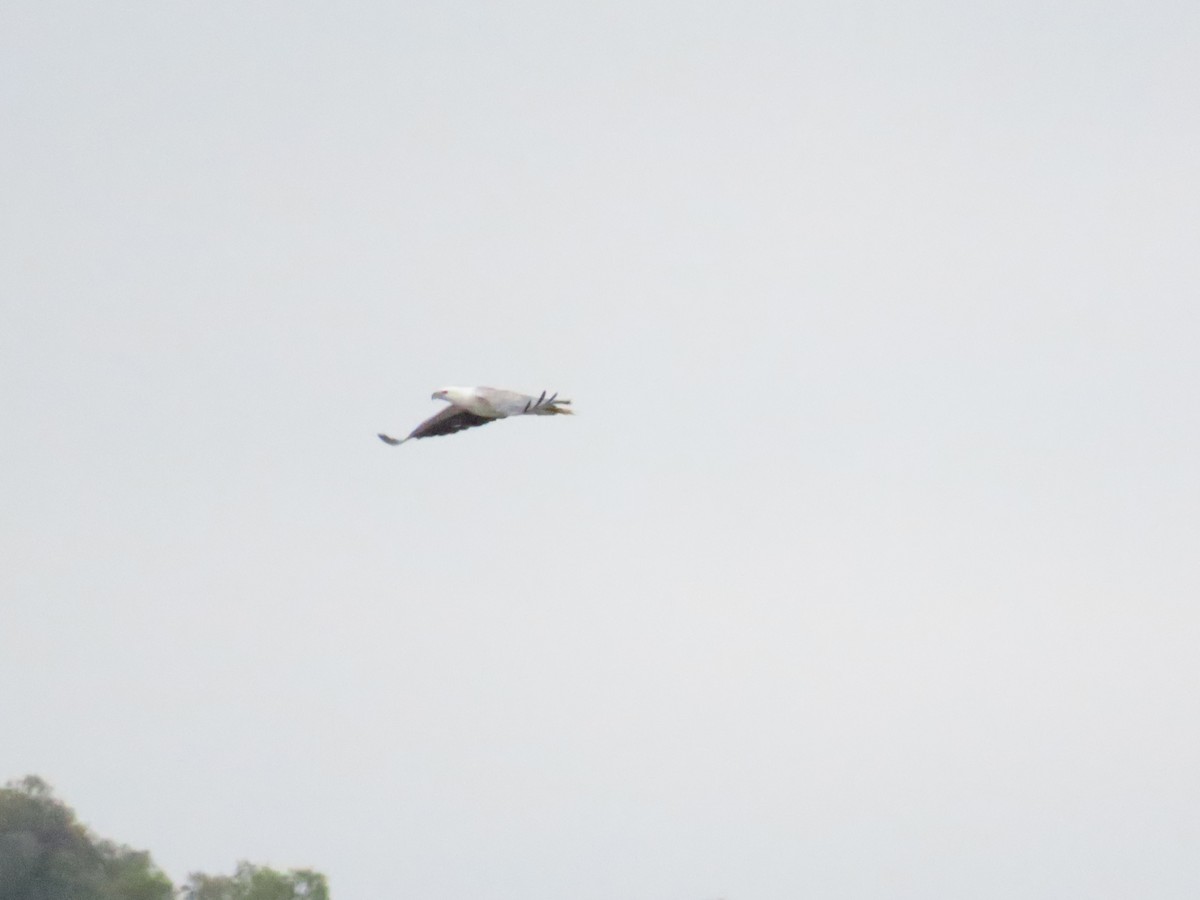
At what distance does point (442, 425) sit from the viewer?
57062mm

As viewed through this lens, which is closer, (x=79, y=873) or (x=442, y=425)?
(x=442, y=425)

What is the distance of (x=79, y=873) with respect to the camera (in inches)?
4958

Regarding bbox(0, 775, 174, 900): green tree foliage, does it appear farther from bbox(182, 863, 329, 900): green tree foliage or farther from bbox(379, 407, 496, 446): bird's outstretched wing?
bbox(379, 407, 496, 446): bird's outstretched wing

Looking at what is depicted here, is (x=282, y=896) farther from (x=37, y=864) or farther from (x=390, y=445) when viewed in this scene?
(x=390, y=445)

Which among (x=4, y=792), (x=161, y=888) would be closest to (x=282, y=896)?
(x=161, y=888)

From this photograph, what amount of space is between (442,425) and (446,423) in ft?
0.33

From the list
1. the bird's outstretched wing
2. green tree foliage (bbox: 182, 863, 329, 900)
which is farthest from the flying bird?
green tree foliage (bbox: 182, 863, 329, 900)

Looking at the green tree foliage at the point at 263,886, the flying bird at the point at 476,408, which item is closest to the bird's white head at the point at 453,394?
the flying bird at the point at 476,408

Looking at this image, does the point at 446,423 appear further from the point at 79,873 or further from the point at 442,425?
the point at 79,873

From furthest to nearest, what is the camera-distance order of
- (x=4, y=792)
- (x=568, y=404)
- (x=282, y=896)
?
1. (x=4, y=792)
2. (x=282, y=896)
3. (x=568, y=404)

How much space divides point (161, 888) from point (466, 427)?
240 ft

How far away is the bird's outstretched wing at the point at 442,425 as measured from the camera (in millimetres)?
56719

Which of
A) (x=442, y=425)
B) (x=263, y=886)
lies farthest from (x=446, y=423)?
(x=263, y=886)

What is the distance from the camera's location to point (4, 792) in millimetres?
129750
